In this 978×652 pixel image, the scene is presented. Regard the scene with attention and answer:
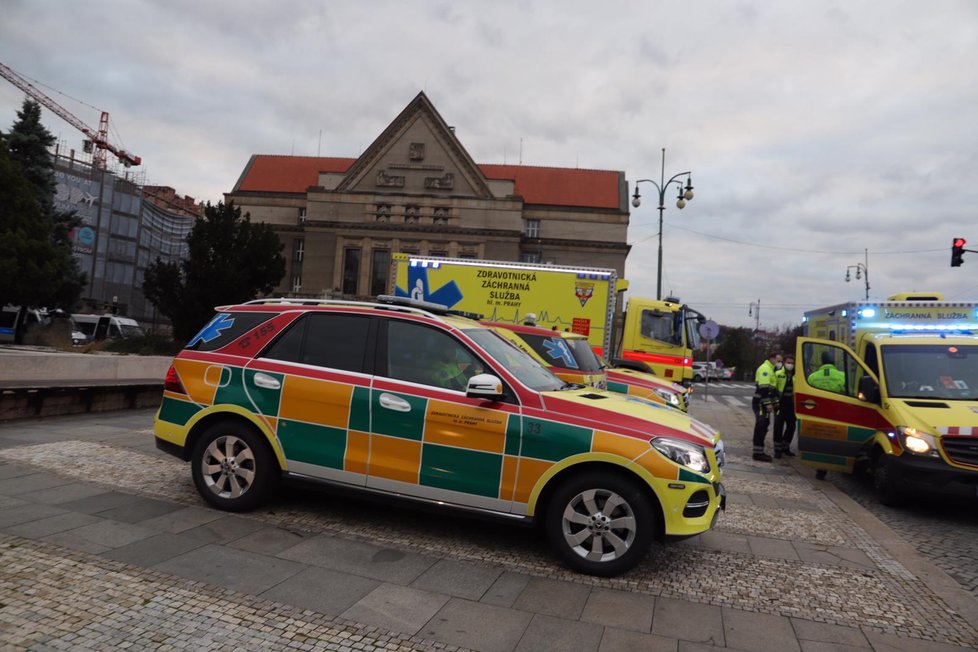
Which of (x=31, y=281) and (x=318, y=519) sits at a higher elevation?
(x=31, y=281)

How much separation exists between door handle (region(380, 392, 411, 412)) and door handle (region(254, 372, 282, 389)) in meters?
0.97

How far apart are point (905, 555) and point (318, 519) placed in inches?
203

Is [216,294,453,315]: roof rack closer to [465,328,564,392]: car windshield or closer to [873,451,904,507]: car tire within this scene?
[465,328,564,392]: car windshield

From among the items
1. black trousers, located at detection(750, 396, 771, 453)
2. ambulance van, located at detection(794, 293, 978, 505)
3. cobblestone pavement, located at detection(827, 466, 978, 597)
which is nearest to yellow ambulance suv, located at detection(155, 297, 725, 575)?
cobblestone pavement, located at detection(827, 466, 978, 597)

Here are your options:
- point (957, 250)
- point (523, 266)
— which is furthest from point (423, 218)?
point (523, 266)

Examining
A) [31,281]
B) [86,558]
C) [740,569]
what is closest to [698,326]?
[740,569]

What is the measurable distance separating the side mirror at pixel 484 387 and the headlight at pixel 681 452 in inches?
44.8

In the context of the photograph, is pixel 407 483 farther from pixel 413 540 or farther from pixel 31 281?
pixel 31 281

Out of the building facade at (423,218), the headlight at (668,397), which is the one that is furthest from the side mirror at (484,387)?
the building facade at (423,218)

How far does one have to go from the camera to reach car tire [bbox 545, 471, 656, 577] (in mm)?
4371

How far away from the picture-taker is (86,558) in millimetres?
4211

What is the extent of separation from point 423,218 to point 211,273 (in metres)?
27.5

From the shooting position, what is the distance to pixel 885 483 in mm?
7703

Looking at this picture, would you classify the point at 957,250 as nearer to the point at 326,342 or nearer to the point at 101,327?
the point at 326,342
